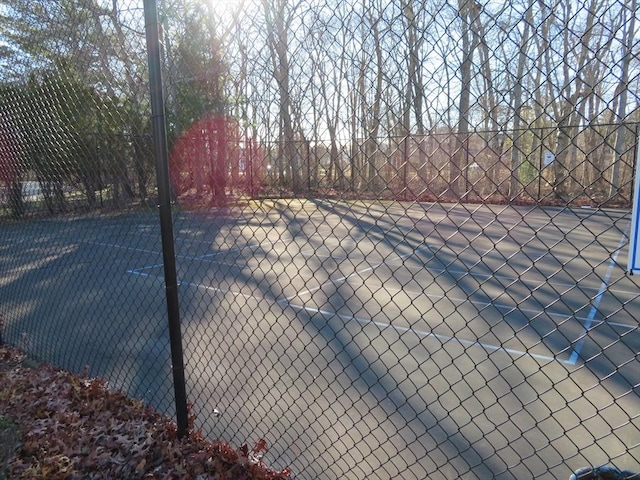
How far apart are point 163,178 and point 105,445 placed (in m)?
1.65

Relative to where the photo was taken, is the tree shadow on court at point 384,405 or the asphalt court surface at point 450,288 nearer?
the tree shadow on court at point 384,405

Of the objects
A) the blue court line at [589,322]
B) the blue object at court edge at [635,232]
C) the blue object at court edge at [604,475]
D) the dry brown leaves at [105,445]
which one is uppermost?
the blue object at court edge at [635,232]

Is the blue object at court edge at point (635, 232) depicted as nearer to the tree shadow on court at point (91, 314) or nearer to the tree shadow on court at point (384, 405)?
the tree shadow on court at point (384, 405)

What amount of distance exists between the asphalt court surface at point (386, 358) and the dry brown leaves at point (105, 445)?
43cm

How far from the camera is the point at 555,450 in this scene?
2834 mm

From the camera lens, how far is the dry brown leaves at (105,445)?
94.5 inches

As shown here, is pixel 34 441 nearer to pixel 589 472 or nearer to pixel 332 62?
pixel 332 62

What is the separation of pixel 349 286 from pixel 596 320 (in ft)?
11.6

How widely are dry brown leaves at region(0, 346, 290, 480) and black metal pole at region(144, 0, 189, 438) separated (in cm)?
27

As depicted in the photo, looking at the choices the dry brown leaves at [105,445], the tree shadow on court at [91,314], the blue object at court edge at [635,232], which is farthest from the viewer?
the tree shadow on court at [91,314]

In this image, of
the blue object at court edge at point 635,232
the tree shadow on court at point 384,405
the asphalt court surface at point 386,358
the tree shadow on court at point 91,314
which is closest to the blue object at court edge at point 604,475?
the asphalt court surface at point 386,358

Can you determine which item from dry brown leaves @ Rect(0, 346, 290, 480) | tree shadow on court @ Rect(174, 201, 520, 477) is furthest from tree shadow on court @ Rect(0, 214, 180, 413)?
tree shadow on court @ Rect(174, 201, 520, 477)

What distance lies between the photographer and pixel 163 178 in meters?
2.25

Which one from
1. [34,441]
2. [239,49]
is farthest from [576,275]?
[34,441]
